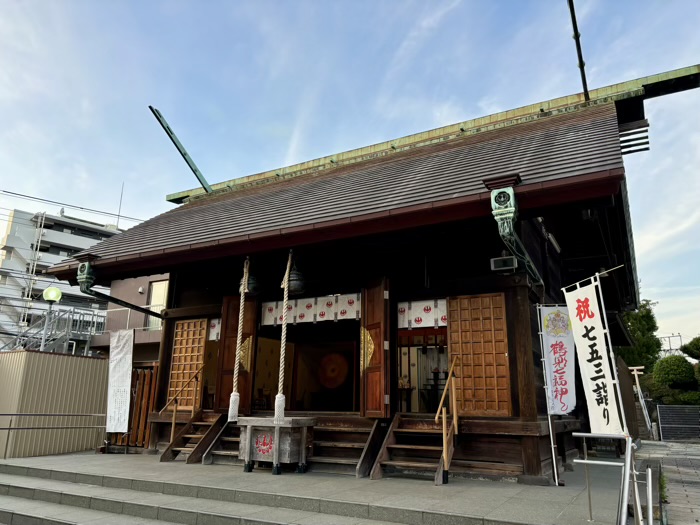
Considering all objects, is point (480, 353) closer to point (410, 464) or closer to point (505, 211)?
point (410, 464)

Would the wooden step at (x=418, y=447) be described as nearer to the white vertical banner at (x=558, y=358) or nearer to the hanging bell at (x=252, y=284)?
the white vertical banner at (x=558, y=358)

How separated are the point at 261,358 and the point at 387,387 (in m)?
6.41

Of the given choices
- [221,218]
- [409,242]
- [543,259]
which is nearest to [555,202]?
[409,242]

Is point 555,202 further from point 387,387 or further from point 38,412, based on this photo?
point 38,412

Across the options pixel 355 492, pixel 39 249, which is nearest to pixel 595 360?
pixel 355 492

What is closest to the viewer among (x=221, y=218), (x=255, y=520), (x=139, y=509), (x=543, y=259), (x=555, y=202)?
(x=255, y=520)

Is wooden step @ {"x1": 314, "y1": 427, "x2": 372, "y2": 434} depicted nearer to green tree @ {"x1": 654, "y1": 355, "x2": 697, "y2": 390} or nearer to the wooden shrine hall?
the wooden shrine hall

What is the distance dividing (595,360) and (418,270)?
3700mm

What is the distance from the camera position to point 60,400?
1039cm

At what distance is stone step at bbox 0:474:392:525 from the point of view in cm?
477

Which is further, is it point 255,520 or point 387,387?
point 387,387

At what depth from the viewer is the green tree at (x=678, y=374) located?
21.0m

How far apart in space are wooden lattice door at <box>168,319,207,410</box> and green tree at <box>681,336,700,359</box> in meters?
21.3

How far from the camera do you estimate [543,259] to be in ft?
29.7
